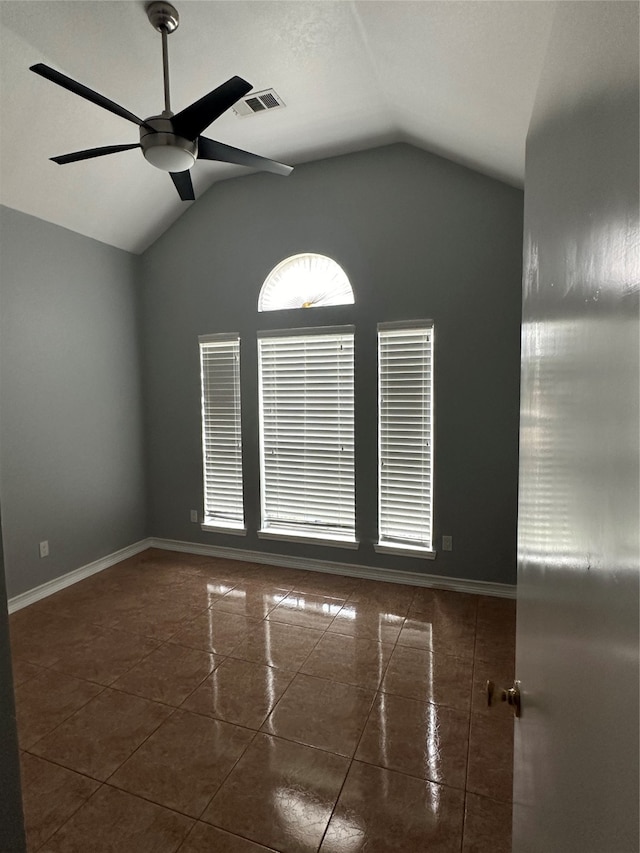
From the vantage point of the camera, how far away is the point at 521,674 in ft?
3.04

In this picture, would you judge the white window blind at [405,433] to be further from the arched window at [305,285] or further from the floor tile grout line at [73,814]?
the floor tile grout line at [73,814]

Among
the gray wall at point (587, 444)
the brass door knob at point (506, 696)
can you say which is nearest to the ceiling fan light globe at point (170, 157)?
the gray wall at point (587, 444)

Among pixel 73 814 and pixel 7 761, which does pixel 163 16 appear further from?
pixel 73 814

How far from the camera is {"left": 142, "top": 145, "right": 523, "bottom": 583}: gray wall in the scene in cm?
320

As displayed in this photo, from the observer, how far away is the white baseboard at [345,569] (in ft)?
11.0

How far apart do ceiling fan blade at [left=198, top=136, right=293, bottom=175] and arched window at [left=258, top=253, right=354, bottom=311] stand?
131 cm

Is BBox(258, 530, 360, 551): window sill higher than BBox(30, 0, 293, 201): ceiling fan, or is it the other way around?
→ BBox(30, 0, 293, 201): ceiling fan

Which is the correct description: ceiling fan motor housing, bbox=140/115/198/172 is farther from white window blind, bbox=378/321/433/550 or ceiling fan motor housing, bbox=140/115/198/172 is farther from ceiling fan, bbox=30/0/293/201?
white window blind, bbox=378/321/433/550

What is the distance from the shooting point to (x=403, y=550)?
353 centimetres

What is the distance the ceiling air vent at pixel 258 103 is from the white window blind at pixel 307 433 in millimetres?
1519

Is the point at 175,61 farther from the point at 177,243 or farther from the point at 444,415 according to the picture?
the point at 444,415

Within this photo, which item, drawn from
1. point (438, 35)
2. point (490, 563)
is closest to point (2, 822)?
point (438, 35)

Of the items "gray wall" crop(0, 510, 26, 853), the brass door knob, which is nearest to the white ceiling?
the brass door knob

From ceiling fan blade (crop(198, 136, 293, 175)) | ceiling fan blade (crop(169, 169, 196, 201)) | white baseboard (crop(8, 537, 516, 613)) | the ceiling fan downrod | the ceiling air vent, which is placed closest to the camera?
the ceiling fan downrod
